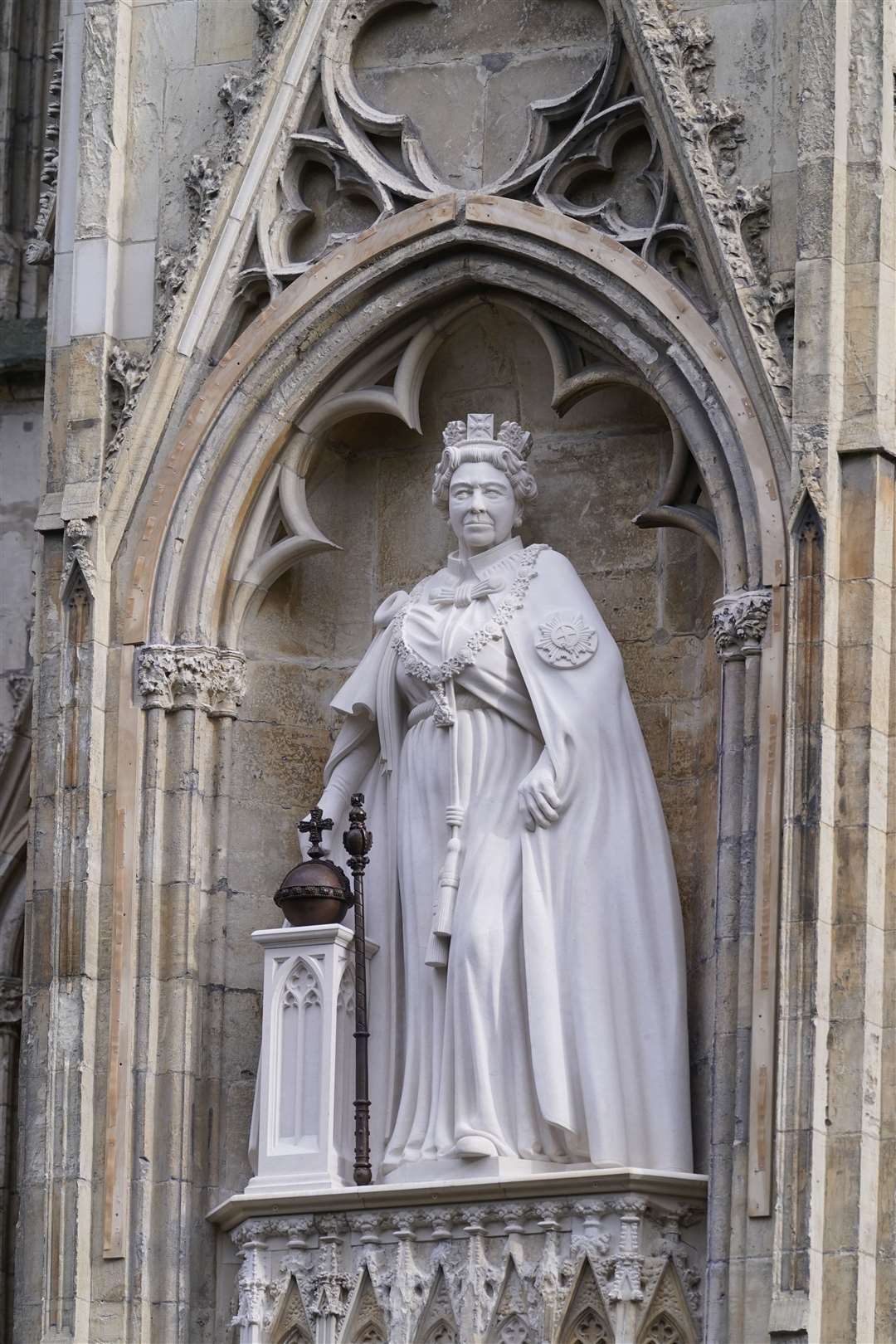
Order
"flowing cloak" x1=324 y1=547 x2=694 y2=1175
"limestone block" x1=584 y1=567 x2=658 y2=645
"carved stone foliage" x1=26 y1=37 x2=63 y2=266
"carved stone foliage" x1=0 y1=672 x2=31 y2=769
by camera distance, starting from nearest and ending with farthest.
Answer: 1. "flowing cloak" x1=324 y1=547 x2=694 y2=1175
2. "limestone block" x1=584 y1=567 x2=658 y2=645
3. "carved stone foliage" x1=26 y1=37 x2=63 y2=266
4. "carved stone foliage" x1=0 y1=672 x2=31 y2=769

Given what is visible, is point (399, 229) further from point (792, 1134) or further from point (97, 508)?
point (792, 1134)

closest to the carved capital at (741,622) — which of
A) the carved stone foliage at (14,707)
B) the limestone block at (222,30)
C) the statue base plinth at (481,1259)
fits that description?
the statue base plinth at (481,1259)

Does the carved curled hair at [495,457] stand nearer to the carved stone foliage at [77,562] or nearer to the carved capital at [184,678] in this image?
the carved capital at [184,678]

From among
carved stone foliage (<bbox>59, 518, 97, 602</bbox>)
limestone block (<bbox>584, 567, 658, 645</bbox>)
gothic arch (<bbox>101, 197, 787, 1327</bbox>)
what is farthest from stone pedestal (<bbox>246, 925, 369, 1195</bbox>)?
limestone block (<bbox>584, 567, 658, 645</bbox>)

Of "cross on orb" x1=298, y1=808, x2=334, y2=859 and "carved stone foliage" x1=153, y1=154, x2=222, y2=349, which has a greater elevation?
"carved stone foliage" x1=153, y1=154, x2=222, y2=349

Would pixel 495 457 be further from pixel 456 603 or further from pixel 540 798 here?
pixel 540 798

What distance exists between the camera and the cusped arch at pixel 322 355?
15.6 metres

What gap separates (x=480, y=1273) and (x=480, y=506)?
2.77 meters

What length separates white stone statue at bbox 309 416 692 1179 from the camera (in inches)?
582

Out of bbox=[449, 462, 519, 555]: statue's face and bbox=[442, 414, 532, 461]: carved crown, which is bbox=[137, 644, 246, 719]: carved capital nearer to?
bbox=[449, 462, 519, 555]: statue's face

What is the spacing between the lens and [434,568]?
1622cm

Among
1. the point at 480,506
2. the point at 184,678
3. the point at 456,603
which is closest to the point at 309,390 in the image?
the point at 480,506

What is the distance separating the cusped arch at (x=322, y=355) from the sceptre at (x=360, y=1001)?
1.04m

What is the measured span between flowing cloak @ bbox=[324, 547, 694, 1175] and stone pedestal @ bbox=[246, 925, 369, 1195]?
20 centimetres
